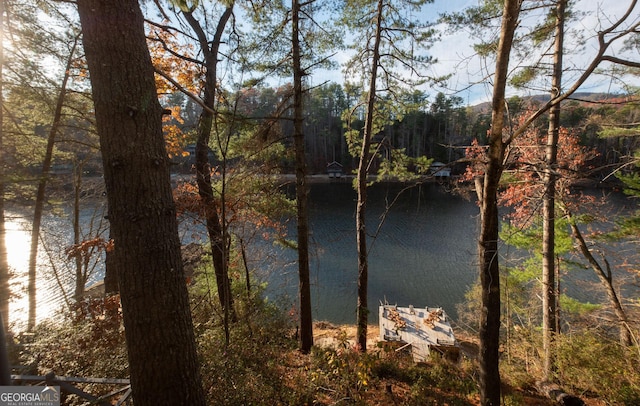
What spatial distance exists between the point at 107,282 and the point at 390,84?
673cm

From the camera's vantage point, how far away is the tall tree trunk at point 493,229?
237 centimetres

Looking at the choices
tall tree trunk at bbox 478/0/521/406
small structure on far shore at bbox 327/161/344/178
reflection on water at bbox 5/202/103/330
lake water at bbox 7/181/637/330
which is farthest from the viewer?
small structure on far shore at bbox 327/161/344/178

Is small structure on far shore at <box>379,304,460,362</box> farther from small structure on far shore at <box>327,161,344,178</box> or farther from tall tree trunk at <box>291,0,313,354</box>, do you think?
small structure on far shore at <box>327,161,344,178</box>

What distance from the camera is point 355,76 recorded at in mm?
5258

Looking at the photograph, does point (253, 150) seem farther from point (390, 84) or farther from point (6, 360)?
point (6, 360)

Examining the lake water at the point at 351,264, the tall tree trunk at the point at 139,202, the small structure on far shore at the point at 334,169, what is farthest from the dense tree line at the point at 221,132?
the small structure on far shore at the point at 334,169

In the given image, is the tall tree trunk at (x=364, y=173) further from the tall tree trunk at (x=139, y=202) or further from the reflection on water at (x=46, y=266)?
the reflection on water at (x=46, y=266)

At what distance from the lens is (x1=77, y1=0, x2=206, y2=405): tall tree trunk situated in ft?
4.66

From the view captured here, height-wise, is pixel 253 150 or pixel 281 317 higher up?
pixel 253 150

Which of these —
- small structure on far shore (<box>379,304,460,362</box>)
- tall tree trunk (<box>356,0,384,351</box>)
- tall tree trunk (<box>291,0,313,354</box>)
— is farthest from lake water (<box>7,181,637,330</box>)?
tall tree trunk (<box>291,0,313,354</box>)

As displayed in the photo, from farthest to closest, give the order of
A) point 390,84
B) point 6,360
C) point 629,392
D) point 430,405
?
point 390,84 < point 629,392 < point 430,405 < point 6,360

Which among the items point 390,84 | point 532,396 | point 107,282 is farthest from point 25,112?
point 532,396

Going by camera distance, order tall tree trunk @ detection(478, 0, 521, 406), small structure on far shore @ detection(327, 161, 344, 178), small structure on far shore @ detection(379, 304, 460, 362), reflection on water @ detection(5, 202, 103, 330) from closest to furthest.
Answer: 1. tall tree trunk @ detection(478, 0, 521, 406)
2. reflection on water @ detection(5, 202, 103, 330)
3. small structure on far shore @ detection(379, 304, 460, 362)
4. small structure on far shore @ detection(327, 161, 344, 178)

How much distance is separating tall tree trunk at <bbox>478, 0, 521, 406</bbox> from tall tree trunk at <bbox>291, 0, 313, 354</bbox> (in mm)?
2831
